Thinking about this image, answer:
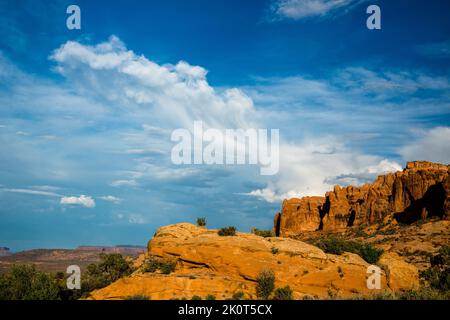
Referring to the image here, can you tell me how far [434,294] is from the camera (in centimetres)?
2195

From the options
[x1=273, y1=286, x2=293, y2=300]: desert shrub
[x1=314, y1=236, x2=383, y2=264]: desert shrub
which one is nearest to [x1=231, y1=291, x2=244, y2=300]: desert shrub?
[x1=273, y1=286, x2=293, y2=300]: desert shrub

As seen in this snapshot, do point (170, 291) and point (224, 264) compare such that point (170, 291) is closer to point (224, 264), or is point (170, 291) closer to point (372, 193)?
point (224, 264)

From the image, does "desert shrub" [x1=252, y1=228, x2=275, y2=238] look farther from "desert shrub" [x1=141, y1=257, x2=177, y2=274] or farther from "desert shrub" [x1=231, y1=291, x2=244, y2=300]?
"desert shrub" [x1=231, y1=291, x2=244, y2=300]

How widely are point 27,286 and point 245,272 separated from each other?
70.6 feet

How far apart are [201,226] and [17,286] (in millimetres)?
19504

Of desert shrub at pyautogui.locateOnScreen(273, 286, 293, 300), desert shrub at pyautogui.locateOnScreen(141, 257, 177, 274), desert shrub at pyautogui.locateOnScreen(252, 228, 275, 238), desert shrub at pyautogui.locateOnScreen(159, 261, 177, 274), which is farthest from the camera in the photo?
desert shrub at pyautogui.locateOnScreen(252, 228, 275, 238)

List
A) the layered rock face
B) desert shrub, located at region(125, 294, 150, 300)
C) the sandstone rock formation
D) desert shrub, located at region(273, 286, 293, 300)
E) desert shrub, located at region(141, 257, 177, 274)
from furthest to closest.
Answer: the layered rock face, desert shrub, located at region(141, 257, 177, 274), the sandstone rock formation, desert shrub, located at region(273, 286, 293, 300), desert shrub, located at region(125, 294, 150, 300)

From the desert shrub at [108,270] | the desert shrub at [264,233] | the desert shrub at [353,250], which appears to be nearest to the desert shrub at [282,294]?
the desert shrub at [353,250]

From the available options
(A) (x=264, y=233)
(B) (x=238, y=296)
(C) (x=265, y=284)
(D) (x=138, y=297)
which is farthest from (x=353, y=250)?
(D) (x=138, y=297)

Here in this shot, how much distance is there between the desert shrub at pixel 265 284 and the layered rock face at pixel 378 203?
242 ft

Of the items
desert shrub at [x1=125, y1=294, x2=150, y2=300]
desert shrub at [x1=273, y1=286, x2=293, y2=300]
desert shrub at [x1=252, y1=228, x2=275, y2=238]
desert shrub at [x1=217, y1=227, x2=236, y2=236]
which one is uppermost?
desert shrub at [x1=217, y1=227, x2=236, y2=236]

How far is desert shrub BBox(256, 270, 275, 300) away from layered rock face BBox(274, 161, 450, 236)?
7381 centimetres

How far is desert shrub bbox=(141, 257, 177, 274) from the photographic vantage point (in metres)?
28.9
